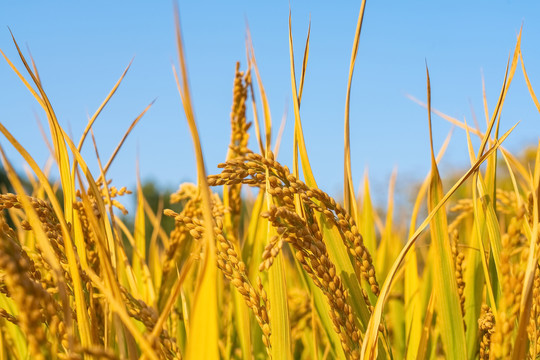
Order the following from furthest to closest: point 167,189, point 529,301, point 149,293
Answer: point 167,189 → point 149,293 → point 529,301

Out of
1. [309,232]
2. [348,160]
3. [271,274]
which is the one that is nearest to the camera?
[309,232]

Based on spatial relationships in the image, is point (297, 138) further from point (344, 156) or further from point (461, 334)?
point (461, 334)

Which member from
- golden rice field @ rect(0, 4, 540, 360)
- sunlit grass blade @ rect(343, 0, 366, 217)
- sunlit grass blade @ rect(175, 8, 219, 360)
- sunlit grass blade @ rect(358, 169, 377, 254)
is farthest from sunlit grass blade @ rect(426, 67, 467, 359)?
sunlit grass blade @ rect(175, 8, 219, 360)

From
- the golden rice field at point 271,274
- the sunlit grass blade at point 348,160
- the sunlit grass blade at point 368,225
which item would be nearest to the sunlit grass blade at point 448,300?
the golden rice field at point 271,274

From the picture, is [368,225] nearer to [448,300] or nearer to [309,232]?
[448,300]

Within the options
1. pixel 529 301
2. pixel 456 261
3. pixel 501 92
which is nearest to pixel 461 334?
pixel 456 261

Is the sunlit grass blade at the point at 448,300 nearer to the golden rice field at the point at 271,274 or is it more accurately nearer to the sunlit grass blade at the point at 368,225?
the golden rice field at the point at 271,274

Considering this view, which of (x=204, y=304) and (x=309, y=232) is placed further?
(x=309, y=232)

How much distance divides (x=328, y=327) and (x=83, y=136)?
22.7 inches

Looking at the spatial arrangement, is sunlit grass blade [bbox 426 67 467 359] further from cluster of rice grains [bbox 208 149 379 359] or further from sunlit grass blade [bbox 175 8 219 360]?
sunlit grass blade [bbox 175 8 219 360]

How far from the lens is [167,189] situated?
18484 millimetres

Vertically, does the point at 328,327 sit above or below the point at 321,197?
below

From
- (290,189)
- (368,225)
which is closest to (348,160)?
(290,189)

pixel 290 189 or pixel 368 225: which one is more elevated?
pixel 290 189
